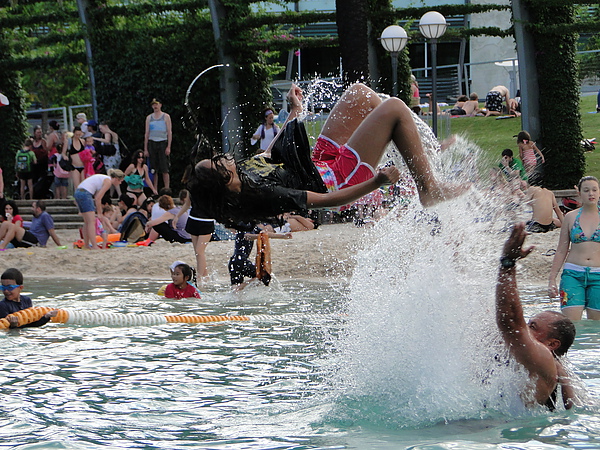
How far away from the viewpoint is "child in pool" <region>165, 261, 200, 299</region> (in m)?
10.7

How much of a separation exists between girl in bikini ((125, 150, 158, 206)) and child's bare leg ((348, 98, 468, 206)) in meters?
11.4

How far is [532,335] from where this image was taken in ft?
17.7

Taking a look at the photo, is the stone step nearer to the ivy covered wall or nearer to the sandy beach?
the sandy beach

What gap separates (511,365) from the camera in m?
5.28

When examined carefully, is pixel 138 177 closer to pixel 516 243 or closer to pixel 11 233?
pixel 11 233

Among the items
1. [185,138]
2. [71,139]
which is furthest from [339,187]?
[185,138]

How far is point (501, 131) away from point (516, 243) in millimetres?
17309

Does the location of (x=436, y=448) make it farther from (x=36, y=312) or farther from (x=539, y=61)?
(x=539, y=61)

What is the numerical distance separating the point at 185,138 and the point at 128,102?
1792 mm

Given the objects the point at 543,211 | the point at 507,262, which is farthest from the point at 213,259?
the point at 507,262

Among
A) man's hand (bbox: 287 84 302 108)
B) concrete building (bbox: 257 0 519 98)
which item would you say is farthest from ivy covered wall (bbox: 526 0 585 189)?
man's hand (bbox: 287 84 302 108)

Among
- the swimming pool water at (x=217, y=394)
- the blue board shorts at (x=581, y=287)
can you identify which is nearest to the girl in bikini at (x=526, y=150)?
the swimming pool water at (x=217, y=394)

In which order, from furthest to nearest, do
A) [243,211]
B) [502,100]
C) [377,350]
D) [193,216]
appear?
1. [502,100]
2. [193,216]
3. [377,350]
4. [243,211]

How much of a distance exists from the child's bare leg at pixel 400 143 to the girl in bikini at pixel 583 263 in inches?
114
